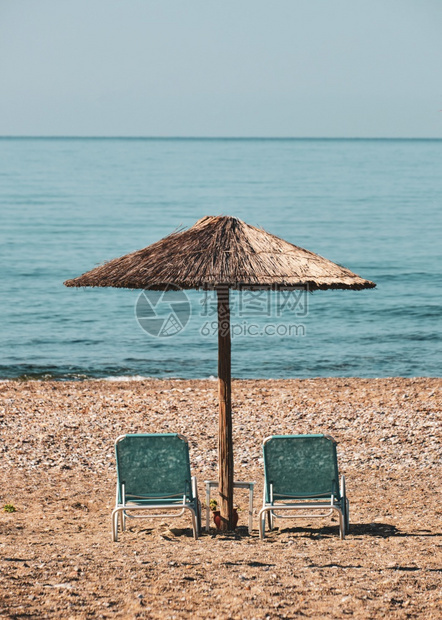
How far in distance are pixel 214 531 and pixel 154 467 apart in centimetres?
83

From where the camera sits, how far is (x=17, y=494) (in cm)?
766

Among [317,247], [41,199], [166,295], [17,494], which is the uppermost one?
[41,199]

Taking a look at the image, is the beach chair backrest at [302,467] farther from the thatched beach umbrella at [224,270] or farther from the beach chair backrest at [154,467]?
the beach chair backrest at [154,467]

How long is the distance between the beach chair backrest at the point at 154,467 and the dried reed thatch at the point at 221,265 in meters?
1.30

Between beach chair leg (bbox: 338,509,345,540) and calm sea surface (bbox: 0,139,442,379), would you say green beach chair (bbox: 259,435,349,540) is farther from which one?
calm sea surface (bbox: 0,139,442,379)

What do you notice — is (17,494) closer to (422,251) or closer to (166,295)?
(166,295)

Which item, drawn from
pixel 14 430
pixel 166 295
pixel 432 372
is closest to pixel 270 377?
pixel 432 372

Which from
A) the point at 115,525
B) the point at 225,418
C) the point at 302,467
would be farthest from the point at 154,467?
the point at 302,467

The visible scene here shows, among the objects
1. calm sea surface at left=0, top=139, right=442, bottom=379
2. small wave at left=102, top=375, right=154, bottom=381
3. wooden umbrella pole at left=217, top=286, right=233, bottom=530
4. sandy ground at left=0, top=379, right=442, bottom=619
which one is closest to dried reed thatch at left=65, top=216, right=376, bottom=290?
wooden umbrella pole at left=217, top=286, right=233, bottom=530

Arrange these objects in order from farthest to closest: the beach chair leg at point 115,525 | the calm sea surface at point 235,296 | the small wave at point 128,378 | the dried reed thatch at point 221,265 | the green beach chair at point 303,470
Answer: the calm sea surface at point 235,296 < the small wave at point 128,378 < the green beach chair at point 303,470 < the beach chair leg at point 115,525 < the dried reed thatch at point 221,265

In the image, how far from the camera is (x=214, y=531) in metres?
6.36

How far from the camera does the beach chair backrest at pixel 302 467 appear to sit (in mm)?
6066

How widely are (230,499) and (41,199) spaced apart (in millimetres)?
56965

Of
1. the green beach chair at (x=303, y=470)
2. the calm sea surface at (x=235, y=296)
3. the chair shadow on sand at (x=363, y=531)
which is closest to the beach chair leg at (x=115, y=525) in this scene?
the green beach chair at (x=303, y=470)
